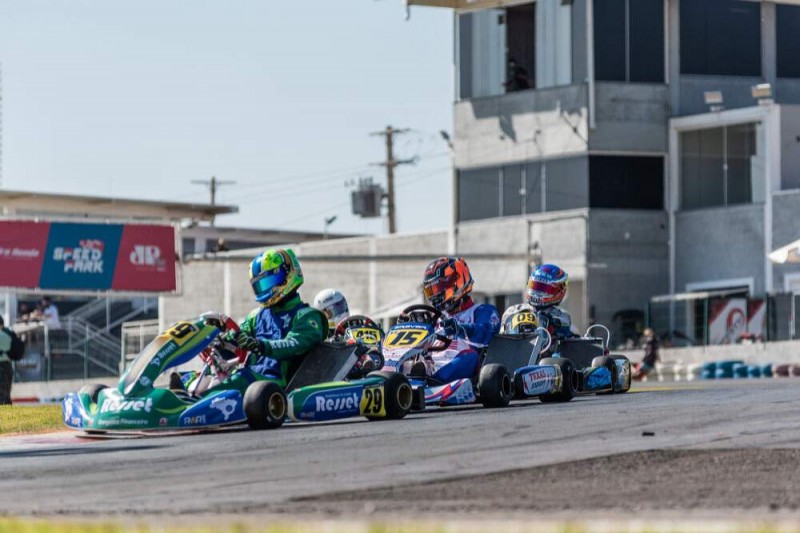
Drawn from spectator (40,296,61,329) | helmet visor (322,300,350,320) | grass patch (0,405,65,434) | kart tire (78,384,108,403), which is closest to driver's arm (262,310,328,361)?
kart tire (78,384,108,403)

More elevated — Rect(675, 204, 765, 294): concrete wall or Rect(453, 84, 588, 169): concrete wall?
Rect(453, 84, 588, 169): concrete wall

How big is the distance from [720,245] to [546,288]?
2833 cm

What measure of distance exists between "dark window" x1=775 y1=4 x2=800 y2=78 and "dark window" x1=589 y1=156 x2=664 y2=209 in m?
4.31

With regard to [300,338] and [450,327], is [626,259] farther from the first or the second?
[300,338]

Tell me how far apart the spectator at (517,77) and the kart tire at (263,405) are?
119ft

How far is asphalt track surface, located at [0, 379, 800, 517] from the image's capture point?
9.10 m

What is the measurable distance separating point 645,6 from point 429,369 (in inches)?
1300

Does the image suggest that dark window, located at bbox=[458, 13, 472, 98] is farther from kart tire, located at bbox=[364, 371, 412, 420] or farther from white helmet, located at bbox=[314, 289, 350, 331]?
kart tire, located at bbox=[364, 371, 412, 420]

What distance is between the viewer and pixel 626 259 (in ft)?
161

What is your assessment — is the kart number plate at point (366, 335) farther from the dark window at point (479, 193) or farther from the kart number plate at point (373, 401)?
the dark window at point (479, 193)

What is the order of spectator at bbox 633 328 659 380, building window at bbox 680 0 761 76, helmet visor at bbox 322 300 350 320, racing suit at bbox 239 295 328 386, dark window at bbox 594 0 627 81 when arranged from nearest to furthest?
racing suit at bbox 239 295 328 386, helmet visor at bbox 322 300 350 320, spectator at bbox 633 328 659 380, dark window at bbox 594 0 627 81, building window at bbox 680 0 761 76

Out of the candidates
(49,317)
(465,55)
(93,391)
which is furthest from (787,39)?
(93,391)

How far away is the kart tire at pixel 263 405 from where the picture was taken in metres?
14.7

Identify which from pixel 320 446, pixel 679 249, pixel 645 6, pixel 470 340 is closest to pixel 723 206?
pixel 679 249
